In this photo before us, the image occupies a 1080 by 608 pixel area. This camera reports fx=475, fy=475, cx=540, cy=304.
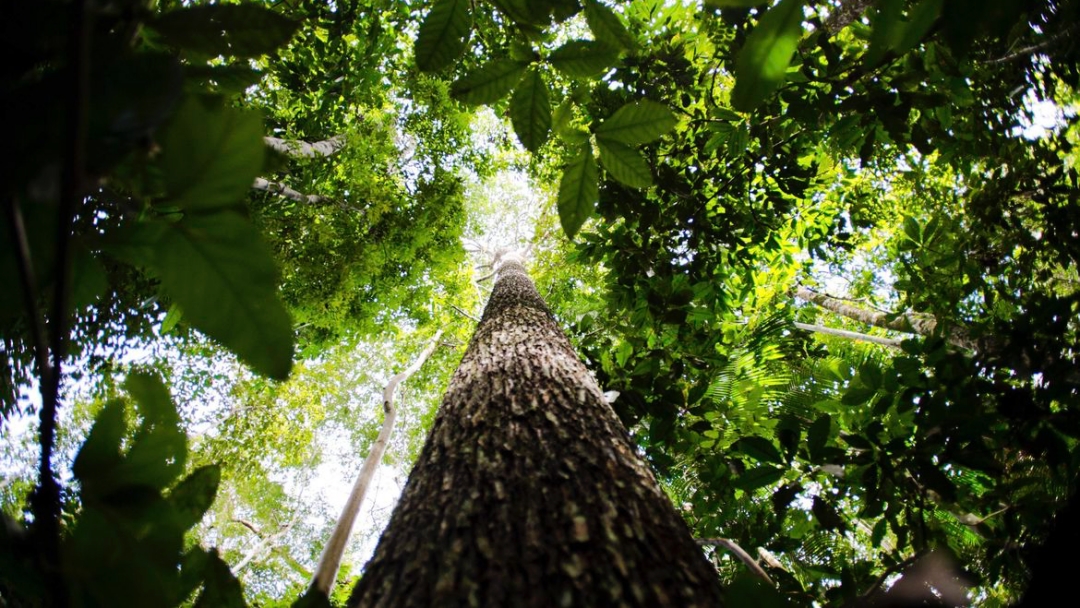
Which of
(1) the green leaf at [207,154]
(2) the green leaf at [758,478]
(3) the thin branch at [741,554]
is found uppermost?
(1) the green leaf at [207,154]

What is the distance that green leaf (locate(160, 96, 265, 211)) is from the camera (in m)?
0.32

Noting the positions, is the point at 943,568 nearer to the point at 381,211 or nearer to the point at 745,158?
the point at 745,158

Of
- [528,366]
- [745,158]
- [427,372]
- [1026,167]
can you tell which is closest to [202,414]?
[427,372]

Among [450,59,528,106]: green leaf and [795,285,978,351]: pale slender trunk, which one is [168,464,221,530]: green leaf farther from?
[795,285,978,351]: pale slender trunk

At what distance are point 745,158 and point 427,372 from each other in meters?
6.97

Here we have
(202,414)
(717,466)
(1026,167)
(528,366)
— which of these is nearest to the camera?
(528,366)

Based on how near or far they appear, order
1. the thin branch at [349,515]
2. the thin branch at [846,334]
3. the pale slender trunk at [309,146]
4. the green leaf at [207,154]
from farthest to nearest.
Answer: the thin branch at [846,334] → the pale slender trunk at [309,146] → the thin branch at [349,515] → the green leaf at [207,154]

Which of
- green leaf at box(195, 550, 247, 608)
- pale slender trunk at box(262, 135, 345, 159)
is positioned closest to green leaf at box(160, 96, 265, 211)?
green leaf at box(195, 550, 247, 608)

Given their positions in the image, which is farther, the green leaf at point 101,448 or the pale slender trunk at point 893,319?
the pale slender trunk at point 893,319

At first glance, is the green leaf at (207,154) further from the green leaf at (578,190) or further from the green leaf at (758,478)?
the green leaf at (758,478)

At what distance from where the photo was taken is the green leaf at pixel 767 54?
20.8 inches

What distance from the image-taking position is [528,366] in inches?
74.6

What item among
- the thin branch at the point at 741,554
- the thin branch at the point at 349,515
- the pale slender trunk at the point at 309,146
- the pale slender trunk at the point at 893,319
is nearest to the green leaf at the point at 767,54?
the thin branch at the point at 741,554

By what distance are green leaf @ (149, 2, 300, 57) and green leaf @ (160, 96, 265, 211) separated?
0.24ft
